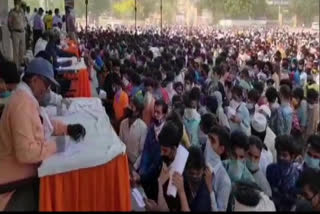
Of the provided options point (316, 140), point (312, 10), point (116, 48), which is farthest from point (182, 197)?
point (312, 10)

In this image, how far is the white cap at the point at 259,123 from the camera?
5.17m

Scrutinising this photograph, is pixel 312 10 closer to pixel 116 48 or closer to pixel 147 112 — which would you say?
pixel 116 48

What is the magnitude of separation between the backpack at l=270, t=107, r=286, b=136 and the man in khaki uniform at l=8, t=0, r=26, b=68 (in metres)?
7.56

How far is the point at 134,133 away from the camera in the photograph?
16.6ft

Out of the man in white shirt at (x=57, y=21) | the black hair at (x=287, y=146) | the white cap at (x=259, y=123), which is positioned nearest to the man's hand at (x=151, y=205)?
the black hair at (x=287, y=146)

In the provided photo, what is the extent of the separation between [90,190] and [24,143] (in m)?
0.59

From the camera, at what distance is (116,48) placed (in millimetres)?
15750

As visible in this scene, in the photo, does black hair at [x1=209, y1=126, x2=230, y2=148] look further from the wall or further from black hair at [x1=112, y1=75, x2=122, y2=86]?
the wall

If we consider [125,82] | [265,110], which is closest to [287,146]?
[265,110]

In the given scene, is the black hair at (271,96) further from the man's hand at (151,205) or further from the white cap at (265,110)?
the man's hand at (151,205)

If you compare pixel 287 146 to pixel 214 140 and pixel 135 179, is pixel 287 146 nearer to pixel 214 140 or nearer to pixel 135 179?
pixel 214 140

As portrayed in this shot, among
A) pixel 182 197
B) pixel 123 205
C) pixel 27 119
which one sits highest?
pixel 27 119

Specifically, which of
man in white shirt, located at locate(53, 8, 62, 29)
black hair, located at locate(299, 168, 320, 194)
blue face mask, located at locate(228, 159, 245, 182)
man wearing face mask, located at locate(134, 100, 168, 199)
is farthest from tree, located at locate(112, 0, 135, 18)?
black hair, located at locate(299, 168, 320, 194)

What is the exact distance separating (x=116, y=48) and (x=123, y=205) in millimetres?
12351
